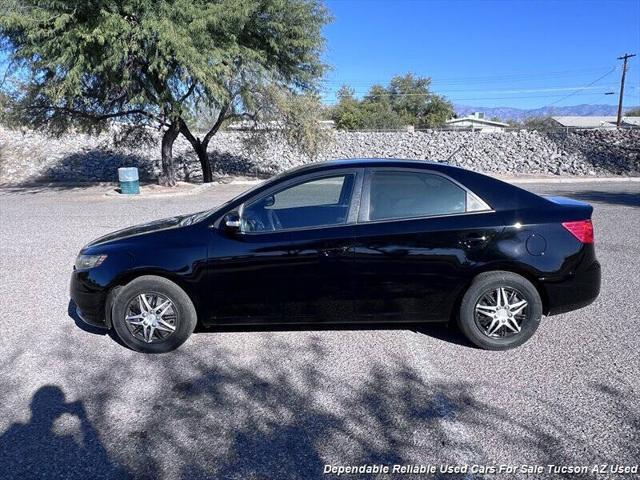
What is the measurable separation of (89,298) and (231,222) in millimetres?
1468

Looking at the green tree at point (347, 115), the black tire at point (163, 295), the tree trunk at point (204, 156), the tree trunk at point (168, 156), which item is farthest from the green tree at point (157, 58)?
the green tree at point (347, 115)

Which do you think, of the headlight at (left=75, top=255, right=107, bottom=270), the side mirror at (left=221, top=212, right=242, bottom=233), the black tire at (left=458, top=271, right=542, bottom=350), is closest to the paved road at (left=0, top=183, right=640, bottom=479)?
the black tire at (left=458, top=271, right=542, bottom=350)

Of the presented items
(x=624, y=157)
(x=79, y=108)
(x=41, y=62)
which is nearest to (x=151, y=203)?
(x=41, y=62)

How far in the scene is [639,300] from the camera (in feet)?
17.1

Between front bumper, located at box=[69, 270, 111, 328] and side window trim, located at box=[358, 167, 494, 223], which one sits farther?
front bumper, located at box=[69, 270, 111, 328]

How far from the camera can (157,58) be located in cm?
1446

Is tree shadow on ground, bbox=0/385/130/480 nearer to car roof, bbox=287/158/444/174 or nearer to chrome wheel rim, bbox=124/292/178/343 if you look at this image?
chrome wheel rim, bbox=124/292/178/343

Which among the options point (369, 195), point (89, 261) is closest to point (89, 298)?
point (89, 261)

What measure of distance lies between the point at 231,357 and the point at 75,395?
46.7 inches

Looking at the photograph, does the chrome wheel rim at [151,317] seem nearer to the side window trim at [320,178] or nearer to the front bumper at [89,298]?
the front bumper at [89,298]

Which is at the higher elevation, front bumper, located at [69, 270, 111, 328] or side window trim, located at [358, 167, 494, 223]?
side window trim, located at [358, 167, 494, 223]

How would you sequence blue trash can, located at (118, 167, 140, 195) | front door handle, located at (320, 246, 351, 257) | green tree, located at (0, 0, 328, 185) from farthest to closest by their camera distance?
blue trash can, located at (118, 167, 140, 195)
green tree, located at (0, 0, 328, 185)
front door handle, located at (320, 246, 351, 257)

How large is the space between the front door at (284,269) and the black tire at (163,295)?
0.24 meters

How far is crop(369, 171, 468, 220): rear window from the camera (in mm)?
4059
